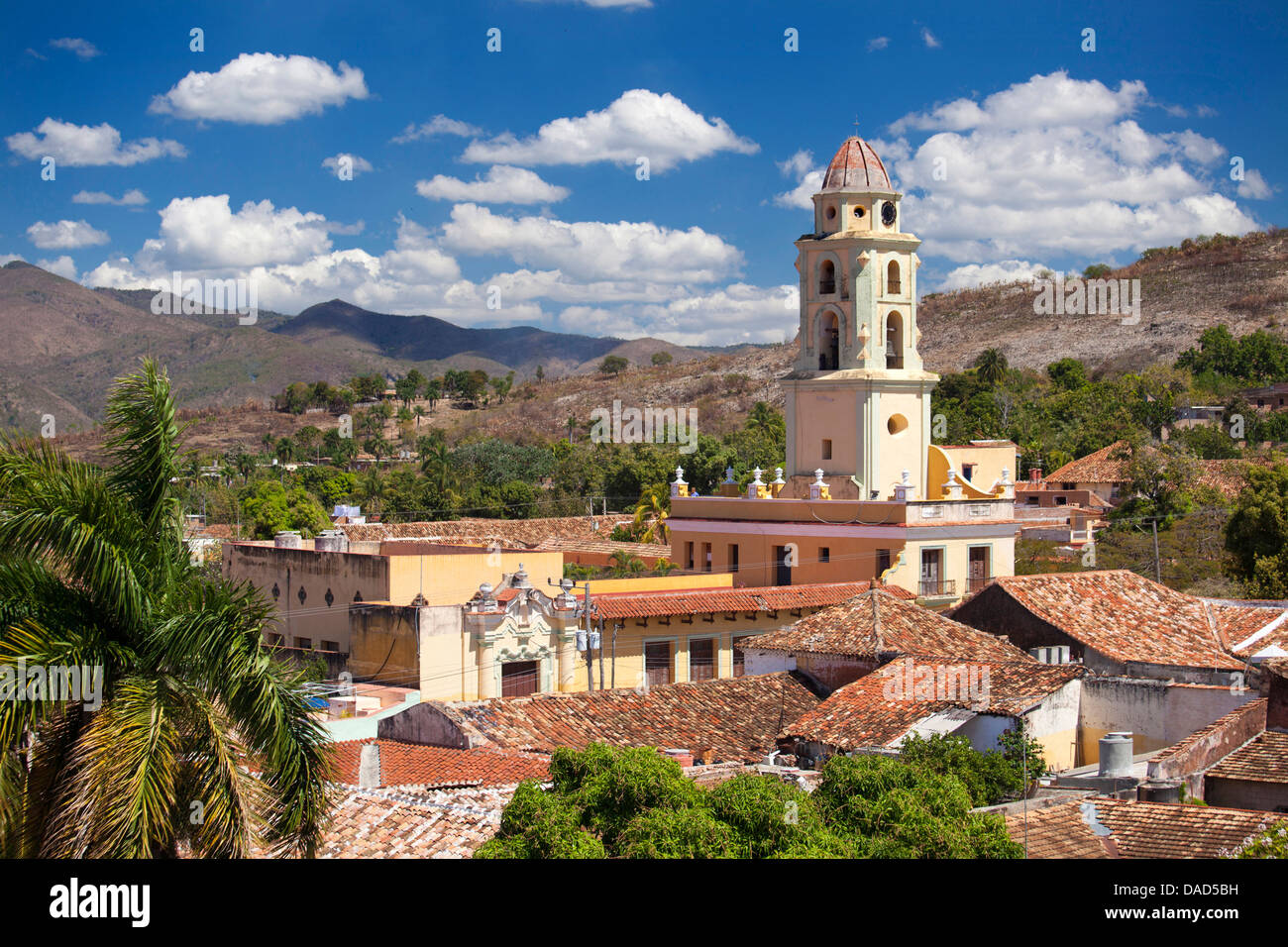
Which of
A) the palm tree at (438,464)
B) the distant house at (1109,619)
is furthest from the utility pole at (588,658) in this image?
the palm tree at (438,464)

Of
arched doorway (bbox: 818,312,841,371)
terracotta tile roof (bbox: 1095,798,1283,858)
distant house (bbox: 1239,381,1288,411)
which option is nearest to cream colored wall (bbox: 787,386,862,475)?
arched doorway (bbox: 818,312,841,371)

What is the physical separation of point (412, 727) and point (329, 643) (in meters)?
9.12

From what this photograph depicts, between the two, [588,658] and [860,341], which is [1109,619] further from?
[860,341]

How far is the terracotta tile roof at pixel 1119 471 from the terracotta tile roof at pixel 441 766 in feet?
137

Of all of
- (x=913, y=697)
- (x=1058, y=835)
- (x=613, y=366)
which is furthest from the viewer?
(x=613, y=366)

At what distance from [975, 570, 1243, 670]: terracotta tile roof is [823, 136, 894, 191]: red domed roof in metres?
13.1

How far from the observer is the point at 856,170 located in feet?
113

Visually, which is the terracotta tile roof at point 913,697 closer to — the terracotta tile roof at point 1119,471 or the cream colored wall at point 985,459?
the cream colored wall at point 985,459

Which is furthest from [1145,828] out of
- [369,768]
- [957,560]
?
[957,560]

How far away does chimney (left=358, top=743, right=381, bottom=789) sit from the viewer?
15.0 metres

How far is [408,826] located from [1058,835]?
6.10 m

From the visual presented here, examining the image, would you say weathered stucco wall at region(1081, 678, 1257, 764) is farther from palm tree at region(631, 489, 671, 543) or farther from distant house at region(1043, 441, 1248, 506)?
distant house at region(1043, 441, 1248, 506)

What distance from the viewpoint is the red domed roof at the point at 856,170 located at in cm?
3434
